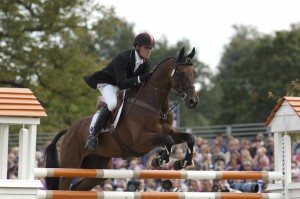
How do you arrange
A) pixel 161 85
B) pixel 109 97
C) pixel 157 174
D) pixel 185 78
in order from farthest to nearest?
pixel 109 97 → pixel 161 85 → pixel 185 78 → pixel 157 174

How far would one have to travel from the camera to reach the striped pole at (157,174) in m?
8.46

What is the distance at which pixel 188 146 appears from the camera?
32.7 ft

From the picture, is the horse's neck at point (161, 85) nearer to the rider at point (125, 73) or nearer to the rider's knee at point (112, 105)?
the rider at point (125, 73)

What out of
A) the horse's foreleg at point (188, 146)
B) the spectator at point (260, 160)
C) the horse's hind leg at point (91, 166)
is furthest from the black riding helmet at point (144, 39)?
the spectator at point (260, 160)

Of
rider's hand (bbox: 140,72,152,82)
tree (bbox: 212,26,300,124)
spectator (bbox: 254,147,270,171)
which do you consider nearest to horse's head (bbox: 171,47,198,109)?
rider's hand (bbox: 140,72,152,82)

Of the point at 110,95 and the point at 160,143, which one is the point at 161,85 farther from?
the point at 160,143

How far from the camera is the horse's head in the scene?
9.66m

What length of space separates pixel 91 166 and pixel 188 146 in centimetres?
181

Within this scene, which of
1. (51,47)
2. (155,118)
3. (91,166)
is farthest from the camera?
(51,47)

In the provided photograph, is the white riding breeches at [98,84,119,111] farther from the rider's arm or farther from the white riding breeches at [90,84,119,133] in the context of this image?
the rider's arm

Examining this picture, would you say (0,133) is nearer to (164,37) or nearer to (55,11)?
(55,11)

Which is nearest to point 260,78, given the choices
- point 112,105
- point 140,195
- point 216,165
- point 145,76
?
point 216,165

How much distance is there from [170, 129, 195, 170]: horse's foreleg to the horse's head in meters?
0.55

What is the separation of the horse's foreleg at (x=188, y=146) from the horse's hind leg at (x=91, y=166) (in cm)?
136
